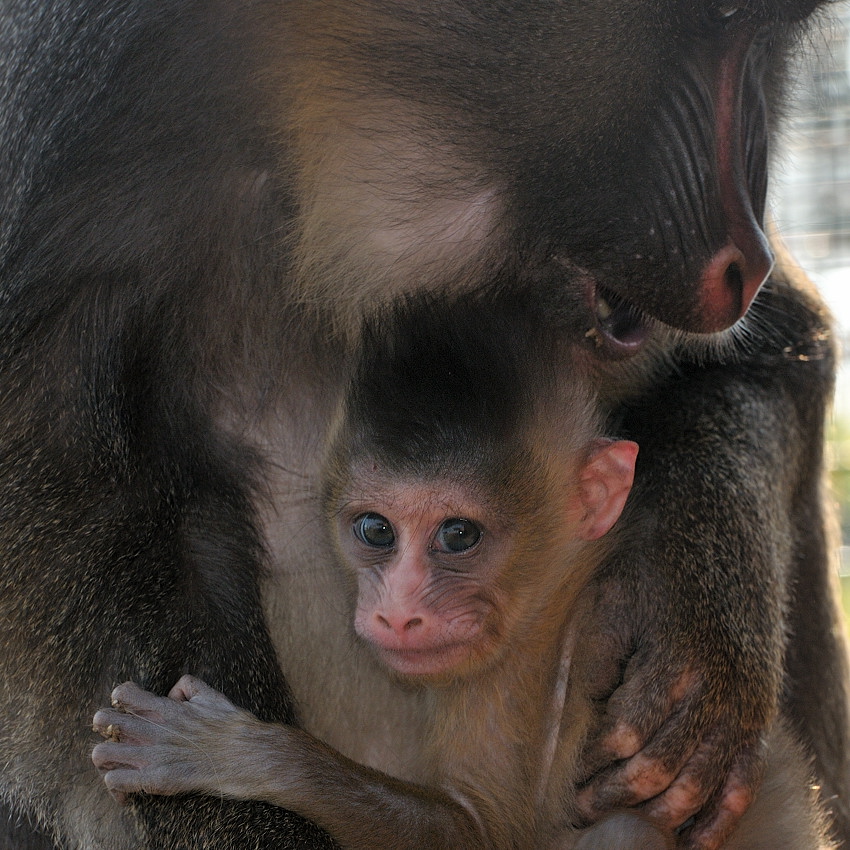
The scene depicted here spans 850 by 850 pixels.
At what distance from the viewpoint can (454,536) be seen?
2.74 m

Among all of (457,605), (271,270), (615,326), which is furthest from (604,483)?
(271,270)

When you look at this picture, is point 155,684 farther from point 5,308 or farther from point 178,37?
point 178,37

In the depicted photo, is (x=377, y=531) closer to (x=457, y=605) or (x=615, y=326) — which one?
(x=457, y=605)

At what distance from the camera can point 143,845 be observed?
2.69 m

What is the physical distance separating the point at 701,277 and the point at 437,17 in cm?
71

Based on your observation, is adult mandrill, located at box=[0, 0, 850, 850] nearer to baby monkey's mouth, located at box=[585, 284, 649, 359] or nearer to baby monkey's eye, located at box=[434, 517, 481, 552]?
baby monkey's mouth, located at box=[585, 284, 649, 359]

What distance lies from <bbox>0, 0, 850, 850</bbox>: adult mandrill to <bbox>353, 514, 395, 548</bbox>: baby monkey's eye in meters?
0.30

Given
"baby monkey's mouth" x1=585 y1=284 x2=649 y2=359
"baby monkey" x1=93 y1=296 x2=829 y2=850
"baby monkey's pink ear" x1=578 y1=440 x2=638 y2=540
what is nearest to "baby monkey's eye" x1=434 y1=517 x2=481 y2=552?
"baby monkey" x1=93 y1=296 x2=829 y2=850

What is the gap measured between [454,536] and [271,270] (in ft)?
2.33

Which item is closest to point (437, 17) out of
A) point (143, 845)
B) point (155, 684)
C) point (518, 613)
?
point (518, 613)

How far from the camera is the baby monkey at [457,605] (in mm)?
2570

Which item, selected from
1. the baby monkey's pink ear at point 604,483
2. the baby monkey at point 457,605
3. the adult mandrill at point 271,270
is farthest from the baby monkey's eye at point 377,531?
the baby monkey's pink ear at point 604,483

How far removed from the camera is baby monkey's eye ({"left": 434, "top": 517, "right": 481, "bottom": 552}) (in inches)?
108

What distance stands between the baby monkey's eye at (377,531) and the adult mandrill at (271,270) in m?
0.30
